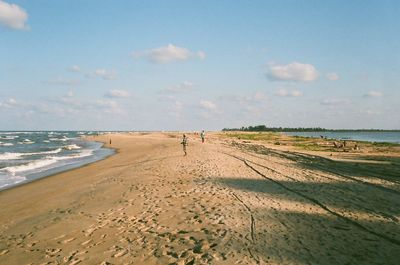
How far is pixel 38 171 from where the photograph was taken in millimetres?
28047

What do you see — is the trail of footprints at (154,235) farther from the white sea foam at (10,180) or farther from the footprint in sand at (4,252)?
the white sea foam at (10,180)

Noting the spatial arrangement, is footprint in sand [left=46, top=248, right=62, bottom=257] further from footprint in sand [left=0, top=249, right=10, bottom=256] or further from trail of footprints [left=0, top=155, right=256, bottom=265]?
footprint in sand [left=0, top=249, right=10, bottom=256]

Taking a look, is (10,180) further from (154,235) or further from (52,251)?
(154,235)

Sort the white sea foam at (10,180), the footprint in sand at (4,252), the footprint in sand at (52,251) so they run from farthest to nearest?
the white sea foam at (10,180) < the footprint in sand at (4,252) < the footprint in sand at (52,251)

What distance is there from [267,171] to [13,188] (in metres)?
15.9

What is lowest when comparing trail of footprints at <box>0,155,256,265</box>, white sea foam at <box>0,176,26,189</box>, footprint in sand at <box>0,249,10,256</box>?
white sea foam at <box>0,176,26,189</box>

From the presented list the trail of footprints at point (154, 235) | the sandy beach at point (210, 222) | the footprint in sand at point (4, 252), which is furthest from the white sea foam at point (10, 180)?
the footprint in sand at point (4, 252)

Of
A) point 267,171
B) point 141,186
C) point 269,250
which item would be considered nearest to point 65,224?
point 141,186

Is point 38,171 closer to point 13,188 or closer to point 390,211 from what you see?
point 13,188

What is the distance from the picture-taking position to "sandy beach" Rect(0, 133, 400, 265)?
7.79m

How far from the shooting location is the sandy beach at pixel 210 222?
7.79 meters

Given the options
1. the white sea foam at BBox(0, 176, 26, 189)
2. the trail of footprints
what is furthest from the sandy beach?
the white sea foam at BBox(0, 176, 26, 189)

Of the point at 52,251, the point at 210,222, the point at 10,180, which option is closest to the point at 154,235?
the point at 210,222

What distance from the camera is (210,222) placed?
9.89 meters
